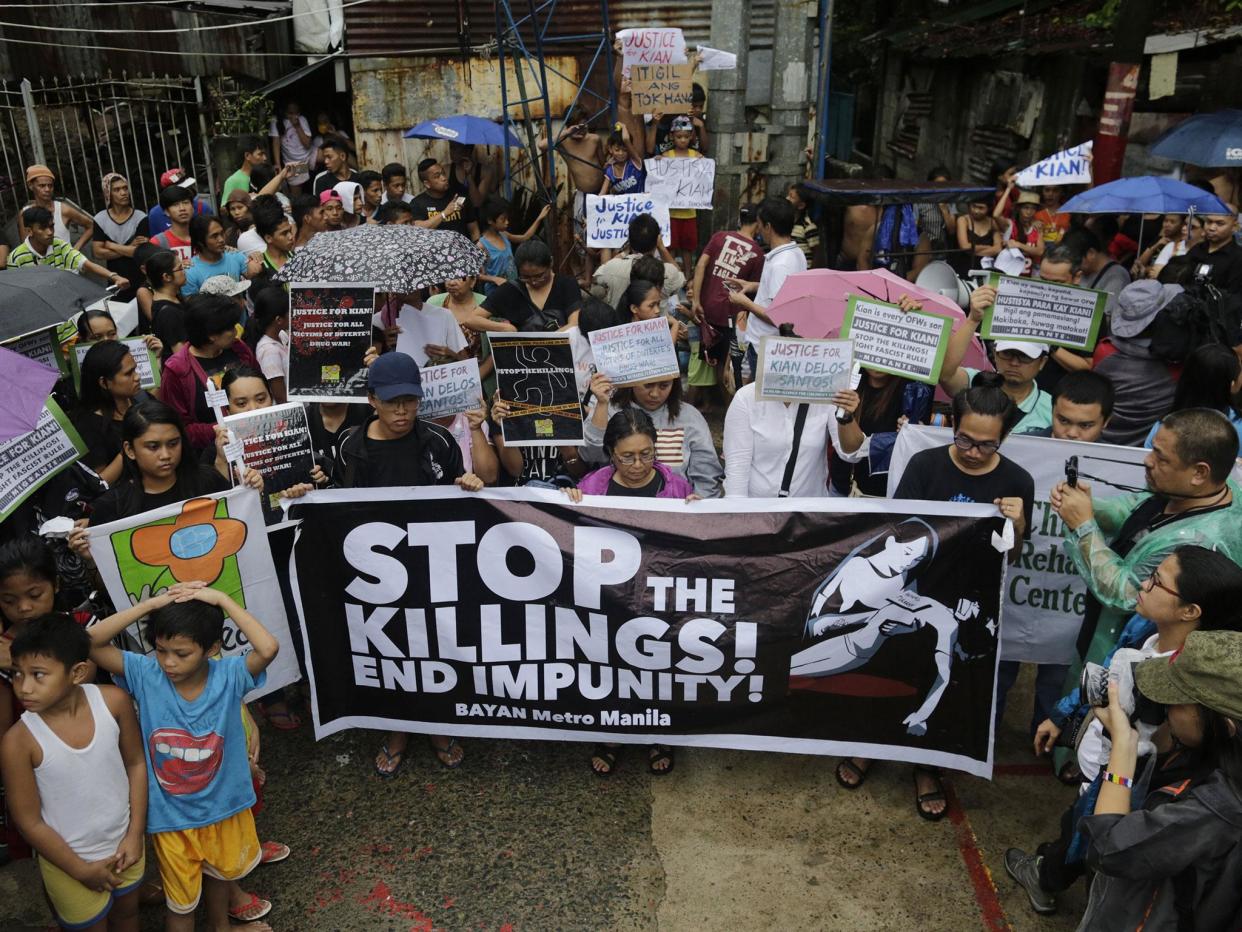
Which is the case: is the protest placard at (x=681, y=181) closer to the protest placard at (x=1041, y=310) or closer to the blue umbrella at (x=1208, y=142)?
the blue umbrella at (x=1208, y=142)

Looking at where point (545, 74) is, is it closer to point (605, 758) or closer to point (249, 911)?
point (605, 758)

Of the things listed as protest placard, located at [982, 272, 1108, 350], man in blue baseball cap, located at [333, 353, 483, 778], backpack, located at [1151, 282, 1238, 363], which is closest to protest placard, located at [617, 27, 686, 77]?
protest placard, located at [982, 272, 1108, 350]

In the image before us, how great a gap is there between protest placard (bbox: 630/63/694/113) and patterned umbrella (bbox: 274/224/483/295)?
5.06 m

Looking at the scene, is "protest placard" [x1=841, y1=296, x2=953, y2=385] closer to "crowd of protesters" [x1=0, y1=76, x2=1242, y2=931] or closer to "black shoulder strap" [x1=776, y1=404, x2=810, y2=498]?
"crowd of protesters" [x1=0, y1=76, x2=1242, y2=931]

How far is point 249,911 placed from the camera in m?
3.99

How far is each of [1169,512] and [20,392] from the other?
4.41 meters

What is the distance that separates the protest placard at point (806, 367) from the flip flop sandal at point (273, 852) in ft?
9.48

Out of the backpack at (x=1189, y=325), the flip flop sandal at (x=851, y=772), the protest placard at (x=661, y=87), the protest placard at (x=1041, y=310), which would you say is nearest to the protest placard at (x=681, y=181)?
the protest placard at (x=661, y=87)

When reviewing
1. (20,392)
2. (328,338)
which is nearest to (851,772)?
(328,338)

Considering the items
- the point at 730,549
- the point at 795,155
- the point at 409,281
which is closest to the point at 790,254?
the point at 409,281

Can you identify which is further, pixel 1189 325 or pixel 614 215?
pixel 614 215

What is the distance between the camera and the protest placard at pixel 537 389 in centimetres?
512

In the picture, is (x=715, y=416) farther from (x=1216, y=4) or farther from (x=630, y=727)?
(x=1216, y=4)

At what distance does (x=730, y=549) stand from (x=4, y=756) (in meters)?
2.73
